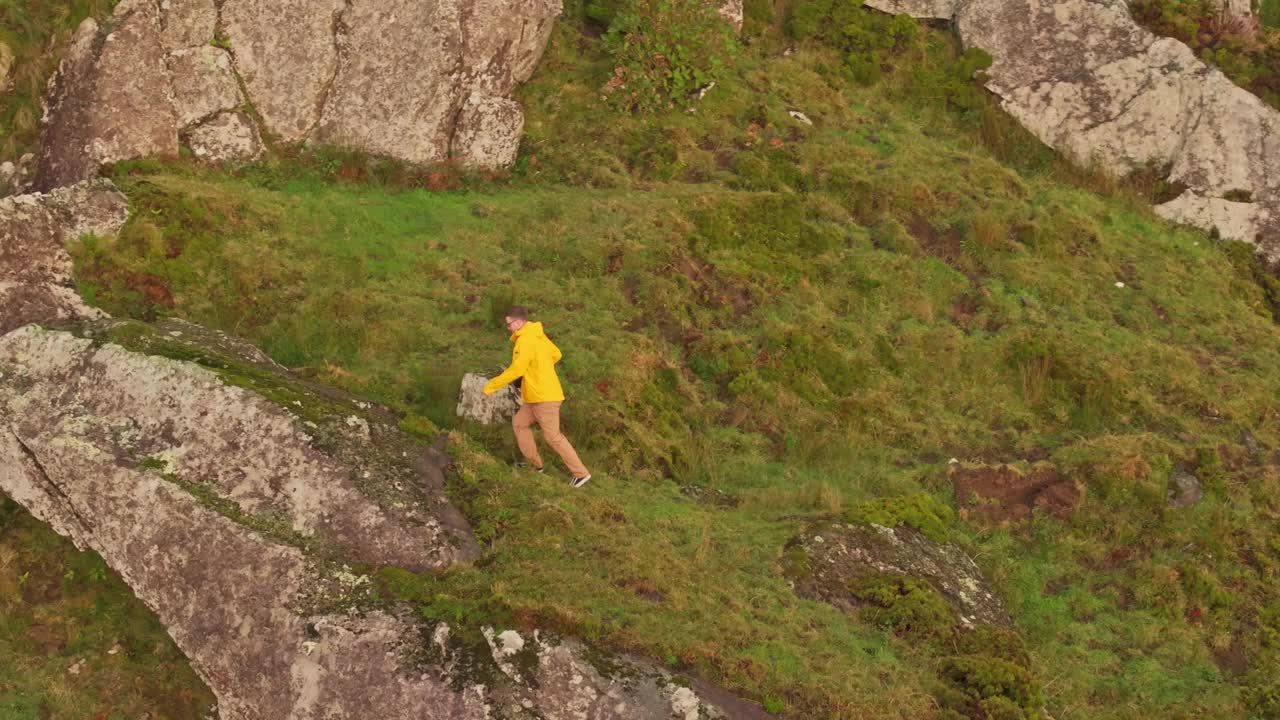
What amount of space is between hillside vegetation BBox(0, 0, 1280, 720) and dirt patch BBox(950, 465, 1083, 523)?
182 millimetres

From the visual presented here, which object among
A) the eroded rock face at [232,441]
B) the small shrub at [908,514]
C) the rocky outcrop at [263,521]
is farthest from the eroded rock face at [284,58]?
the small shrub at [908,514]

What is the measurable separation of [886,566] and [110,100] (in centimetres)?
1488

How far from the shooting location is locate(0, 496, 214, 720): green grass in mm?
12234

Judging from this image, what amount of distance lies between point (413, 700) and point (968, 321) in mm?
12803

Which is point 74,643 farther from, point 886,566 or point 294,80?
point 294,80

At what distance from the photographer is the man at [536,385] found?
14.0 m

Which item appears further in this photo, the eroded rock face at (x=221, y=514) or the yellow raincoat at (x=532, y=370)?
the yellow raincoat at (x=532, y=370)

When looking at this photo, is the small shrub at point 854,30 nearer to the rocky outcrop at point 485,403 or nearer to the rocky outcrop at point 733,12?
the rocky outcrop at point 733,12

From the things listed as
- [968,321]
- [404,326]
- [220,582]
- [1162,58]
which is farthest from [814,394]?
[1162,58]

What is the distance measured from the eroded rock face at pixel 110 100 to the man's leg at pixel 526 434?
9367 mm

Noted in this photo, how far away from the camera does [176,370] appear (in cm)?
1360

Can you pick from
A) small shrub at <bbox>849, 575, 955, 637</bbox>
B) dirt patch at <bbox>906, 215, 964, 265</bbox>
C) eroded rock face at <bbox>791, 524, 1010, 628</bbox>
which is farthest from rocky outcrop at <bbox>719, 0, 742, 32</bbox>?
small shrub at <bbox>849, 575, 955, 637</bbox>

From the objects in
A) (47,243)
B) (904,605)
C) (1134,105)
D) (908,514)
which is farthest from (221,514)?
(1134,105)

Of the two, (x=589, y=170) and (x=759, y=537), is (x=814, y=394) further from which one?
(x=589, y=170)
